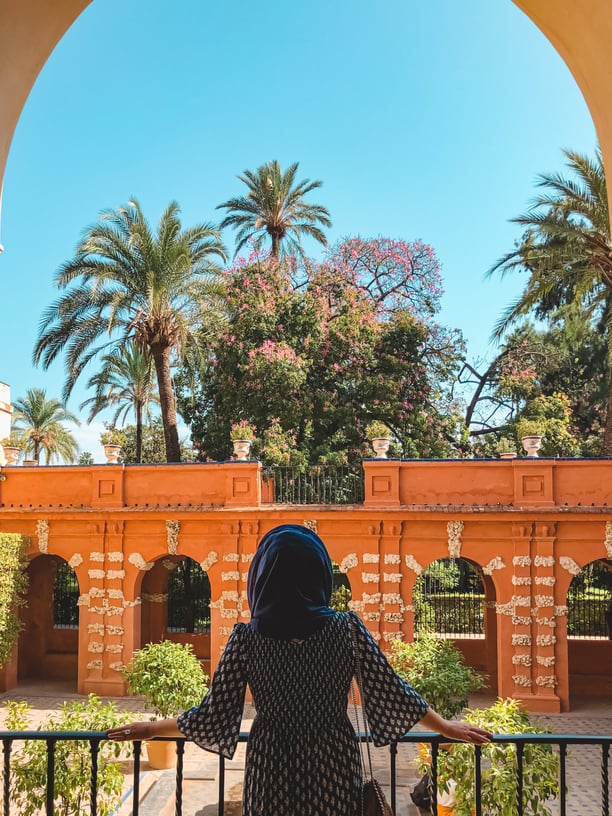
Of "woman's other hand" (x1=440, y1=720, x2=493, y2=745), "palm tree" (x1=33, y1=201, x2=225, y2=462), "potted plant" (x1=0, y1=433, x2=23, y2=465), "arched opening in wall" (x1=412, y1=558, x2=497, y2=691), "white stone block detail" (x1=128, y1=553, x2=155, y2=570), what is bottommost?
"arched opening in wall" (x1=412, y1=558, x2=497, y2=691)

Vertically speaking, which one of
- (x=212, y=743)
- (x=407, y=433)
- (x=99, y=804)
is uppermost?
(x=407, y=433)

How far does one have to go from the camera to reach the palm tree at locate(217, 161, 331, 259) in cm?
2633

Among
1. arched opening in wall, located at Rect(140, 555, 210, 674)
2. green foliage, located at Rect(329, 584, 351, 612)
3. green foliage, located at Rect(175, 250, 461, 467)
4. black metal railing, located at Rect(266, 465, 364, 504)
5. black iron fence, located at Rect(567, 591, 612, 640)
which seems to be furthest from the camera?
green foliage, located at Rect(175, 250, 461, 467)

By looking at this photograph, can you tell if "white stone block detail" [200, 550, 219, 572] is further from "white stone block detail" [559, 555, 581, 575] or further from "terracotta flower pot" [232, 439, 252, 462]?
"white stone block detail" [559, 555, 581, 575]

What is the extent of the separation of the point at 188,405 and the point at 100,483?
8342 millimetres

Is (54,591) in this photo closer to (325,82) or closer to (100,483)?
(100,483)

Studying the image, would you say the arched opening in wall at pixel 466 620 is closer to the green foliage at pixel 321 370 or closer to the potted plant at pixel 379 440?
the potted plant at pixel 379 440

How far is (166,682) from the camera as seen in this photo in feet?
38.1

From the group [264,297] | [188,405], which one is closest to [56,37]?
[264,297]

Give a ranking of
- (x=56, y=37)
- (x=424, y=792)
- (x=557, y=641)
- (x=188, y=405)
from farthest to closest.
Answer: (x=188, y=405) → (x=557, y=641) → (x=424, y=792) → (x=56, y=37)

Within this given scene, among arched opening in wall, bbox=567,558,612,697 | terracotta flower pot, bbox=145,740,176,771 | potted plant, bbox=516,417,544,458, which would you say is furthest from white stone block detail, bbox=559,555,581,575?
terracotta flower pot, bbox=145,740,176,771

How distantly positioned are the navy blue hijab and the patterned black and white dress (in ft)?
0.20

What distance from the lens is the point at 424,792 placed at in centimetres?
934

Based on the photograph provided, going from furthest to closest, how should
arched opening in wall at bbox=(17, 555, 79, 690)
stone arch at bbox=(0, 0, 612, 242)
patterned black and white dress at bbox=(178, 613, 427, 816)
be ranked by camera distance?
arched opening in wall at bbox=(17, 555, 79, 690), stone arch at bbox=(0, 0, 612, 242), patterned black and white dress at bbox=(178, 613, 427, 816)
